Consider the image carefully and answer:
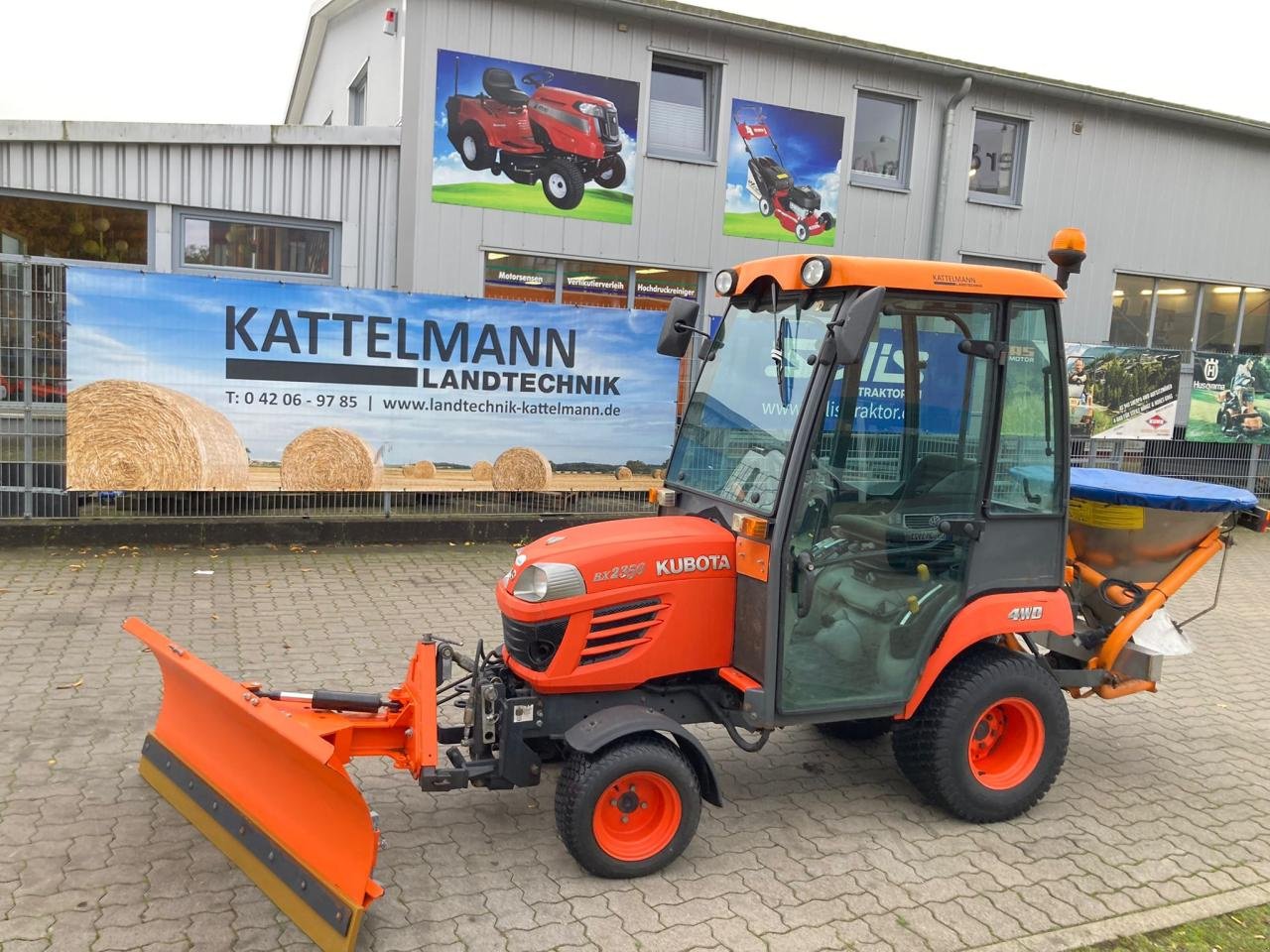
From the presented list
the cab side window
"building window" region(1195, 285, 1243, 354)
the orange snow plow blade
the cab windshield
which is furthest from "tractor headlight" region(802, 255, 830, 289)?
"building window" region(1195, 285, 1243, 354)

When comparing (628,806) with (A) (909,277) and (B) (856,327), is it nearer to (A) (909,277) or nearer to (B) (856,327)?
(B) (856,327)

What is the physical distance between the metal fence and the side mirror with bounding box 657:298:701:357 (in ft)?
17.0

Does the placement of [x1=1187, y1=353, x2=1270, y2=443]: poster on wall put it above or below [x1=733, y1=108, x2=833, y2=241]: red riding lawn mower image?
below

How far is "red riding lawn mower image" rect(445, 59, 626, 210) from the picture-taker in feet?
34.7

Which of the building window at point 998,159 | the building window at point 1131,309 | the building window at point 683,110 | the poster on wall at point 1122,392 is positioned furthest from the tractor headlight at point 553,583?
the building window at point 1131,309

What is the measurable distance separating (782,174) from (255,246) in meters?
6.20

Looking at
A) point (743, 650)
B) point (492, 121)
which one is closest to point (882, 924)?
point (743, 650)

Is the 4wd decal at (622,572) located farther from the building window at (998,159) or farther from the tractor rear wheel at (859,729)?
the building window at (998,159)

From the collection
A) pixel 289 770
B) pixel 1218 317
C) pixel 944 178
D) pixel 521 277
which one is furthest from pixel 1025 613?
pixel 1218 317

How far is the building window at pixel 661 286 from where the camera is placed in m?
Result: 11.8

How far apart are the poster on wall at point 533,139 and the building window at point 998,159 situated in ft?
16.8

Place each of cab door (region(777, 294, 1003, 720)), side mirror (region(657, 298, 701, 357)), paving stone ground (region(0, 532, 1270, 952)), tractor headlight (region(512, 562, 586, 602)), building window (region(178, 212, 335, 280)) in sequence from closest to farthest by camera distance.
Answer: paving stone ground (region(0, 532, 1270, 952)), tractor headlight (region(512, 562, 586, 602)), cab door (region(777, 294, 1003, 720)), side mirror (region(657, 298, 701, 357)), building window (region(178, 212, 335, 280))

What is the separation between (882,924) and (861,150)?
11.1 m

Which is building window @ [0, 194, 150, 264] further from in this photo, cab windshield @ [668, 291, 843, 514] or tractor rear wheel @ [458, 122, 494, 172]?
cab windshield @ [668, 291, 843, 514]
